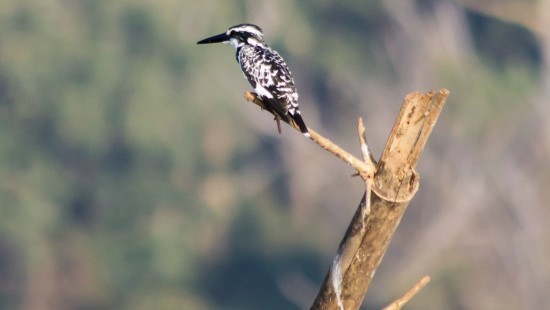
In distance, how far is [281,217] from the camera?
20953 mm

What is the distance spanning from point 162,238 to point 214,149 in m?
1.98

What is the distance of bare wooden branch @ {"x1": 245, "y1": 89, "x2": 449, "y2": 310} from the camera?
3518 millimetres

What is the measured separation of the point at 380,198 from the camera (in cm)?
362

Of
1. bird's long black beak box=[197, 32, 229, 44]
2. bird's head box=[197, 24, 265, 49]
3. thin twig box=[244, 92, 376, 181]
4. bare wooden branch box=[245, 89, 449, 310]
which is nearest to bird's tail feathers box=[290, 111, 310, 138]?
thin twig box=[244, 92, 376, 181]

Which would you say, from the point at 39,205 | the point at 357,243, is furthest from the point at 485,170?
the point at 357,243

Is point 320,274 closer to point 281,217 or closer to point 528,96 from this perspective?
point 281,217

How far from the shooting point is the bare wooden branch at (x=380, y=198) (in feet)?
11.5

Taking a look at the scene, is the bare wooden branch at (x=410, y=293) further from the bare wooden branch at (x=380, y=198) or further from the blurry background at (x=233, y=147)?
the blurry background at (x=233, y=147)

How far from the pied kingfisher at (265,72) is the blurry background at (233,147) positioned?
41.7 ft

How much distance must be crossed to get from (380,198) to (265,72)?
2.13 metres

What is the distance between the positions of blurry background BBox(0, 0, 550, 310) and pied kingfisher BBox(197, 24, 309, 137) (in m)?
12.7

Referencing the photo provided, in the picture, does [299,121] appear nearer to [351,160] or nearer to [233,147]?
[351,160]

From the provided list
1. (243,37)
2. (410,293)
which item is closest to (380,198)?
(410,293)

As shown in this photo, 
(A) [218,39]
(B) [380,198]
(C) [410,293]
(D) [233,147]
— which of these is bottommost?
(D) [233,147]
